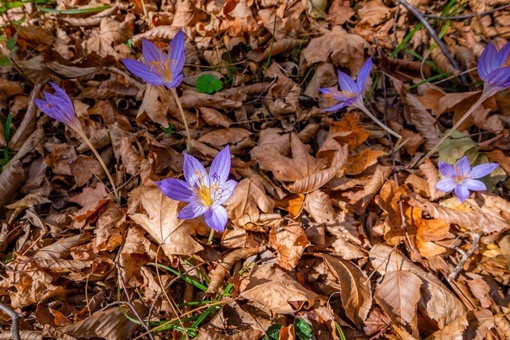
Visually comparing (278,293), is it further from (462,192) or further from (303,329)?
(462,192)

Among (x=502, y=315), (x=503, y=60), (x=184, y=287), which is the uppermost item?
(x=503, y=60)

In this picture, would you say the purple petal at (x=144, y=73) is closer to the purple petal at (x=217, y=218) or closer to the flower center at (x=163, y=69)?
the flower center at (x=163, y=69)

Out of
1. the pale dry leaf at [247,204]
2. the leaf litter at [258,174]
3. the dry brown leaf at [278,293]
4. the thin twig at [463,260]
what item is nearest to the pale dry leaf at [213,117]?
the leaf litter at [258,174]

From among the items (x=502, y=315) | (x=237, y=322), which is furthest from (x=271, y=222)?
(x=502, y=315)

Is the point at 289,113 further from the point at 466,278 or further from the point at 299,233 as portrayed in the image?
the point at 466,278

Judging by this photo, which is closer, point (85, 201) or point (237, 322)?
point (237, 322)

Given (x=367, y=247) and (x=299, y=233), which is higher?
(x=299, y=233)

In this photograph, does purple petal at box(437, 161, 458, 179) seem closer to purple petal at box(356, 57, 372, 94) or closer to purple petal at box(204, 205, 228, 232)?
purple petal at box(356, 57, 372, 94)

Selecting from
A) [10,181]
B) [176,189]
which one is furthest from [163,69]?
[10,181]
